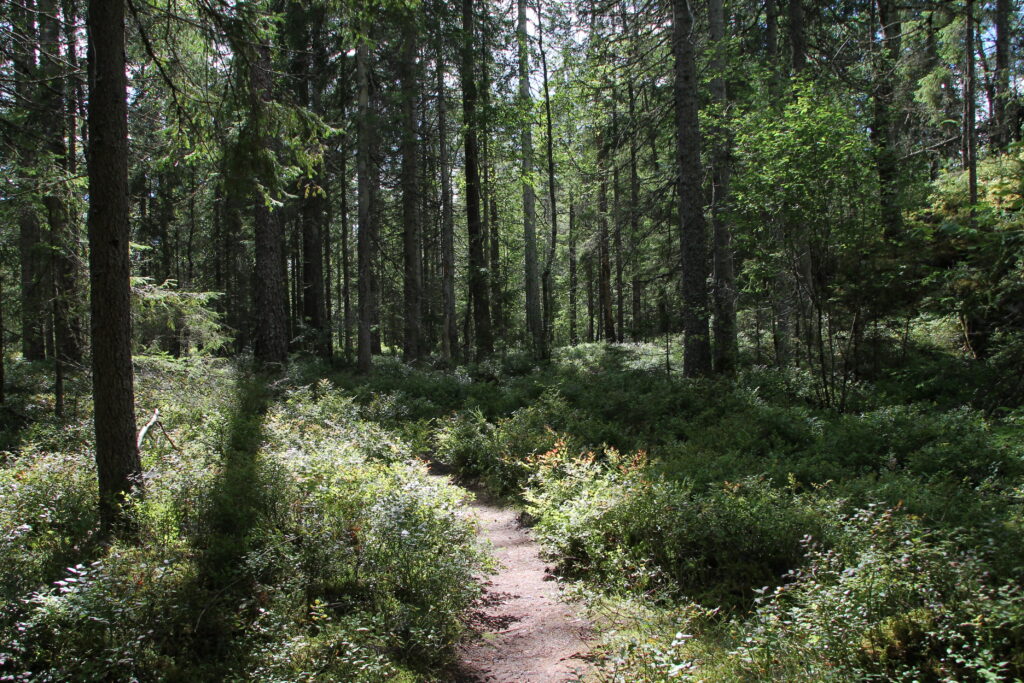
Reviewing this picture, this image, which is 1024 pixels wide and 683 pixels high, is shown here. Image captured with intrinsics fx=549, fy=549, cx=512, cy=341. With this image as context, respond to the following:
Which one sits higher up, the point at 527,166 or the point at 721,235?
the point at 527,166

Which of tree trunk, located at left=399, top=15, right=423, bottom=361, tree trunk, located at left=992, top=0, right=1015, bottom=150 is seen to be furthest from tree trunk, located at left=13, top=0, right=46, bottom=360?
tree trunk, located at left=992, top=0, right=1015, bottom=150

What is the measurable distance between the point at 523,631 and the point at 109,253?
5268mm

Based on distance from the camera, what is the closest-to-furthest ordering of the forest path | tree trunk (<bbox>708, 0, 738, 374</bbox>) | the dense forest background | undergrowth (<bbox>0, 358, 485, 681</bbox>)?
undergrowth (<bbox>0, 358, 485, 681</bbox>), the dense forest background, the forest path, tree trunk (<bbox>708, 0, 738, 374</bbox>)

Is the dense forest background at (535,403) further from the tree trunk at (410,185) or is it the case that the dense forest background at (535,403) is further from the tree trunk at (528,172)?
the tree trunk at (528,172)

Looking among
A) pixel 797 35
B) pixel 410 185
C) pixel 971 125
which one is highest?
pixel 797 35

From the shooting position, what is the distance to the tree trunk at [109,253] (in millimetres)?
5297

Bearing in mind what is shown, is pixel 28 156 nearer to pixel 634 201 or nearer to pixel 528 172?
pixel 528 172

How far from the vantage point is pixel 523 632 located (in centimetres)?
482

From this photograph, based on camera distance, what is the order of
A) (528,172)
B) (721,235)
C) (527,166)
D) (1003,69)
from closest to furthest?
(721,235)
(1003,69)
(528,172)
(527,166)

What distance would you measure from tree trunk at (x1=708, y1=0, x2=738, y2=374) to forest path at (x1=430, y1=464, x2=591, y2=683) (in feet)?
26.1

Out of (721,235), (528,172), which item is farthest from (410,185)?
(721,235)

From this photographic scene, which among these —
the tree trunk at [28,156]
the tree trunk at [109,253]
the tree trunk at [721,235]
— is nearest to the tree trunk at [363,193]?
the tree trunk at [28,156]

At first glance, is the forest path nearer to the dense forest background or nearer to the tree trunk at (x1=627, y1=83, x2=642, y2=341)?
the dense forest background

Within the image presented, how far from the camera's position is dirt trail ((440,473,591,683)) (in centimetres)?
422
